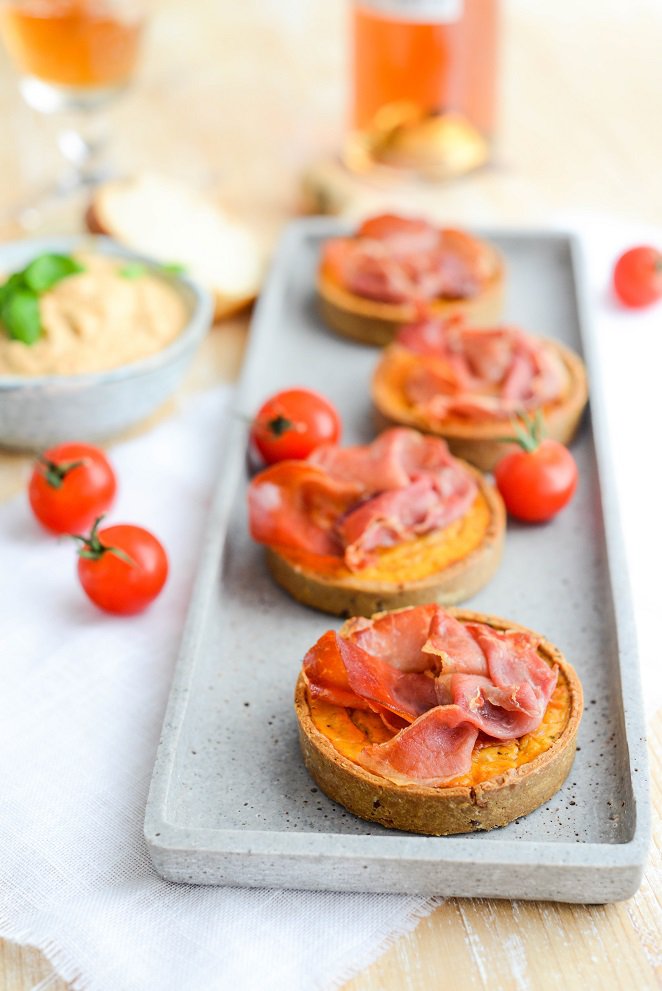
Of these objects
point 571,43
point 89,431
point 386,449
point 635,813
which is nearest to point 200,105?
point 571,43

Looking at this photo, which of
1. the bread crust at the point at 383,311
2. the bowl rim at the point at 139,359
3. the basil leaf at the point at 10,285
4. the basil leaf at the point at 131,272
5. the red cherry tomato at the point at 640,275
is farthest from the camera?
the red cherry tomato at the point at 640,275

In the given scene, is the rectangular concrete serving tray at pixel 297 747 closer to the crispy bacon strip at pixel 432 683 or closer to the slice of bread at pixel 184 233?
the crispy bacon strip at pixel 432 683

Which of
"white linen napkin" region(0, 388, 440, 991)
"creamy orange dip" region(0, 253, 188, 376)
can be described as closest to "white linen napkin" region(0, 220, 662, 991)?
"white linen napkin" region(0, 388, 440, 991)

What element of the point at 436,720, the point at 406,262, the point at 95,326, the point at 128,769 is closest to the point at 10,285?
the point at 95,326

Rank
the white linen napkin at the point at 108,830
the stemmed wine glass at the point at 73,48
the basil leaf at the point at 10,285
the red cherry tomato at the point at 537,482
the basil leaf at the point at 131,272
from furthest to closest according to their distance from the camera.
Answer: the stemmed wine glass at the point at 73,48 → the basil leaf at the point at 131,272 → the basil leaf at the point at 10,285 → the red cherry tomato at the point at 537,482 → the white linen napkin at the point at 108,830

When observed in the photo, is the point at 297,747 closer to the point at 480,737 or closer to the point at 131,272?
the point at 480,737

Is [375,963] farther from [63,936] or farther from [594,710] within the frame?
[594,710]

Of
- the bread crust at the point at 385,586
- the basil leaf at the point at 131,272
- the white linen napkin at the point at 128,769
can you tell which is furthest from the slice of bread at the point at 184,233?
the bread crust at the point at 385,586
